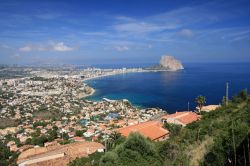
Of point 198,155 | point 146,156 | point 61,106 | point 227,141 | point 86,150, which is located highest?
point 227,141

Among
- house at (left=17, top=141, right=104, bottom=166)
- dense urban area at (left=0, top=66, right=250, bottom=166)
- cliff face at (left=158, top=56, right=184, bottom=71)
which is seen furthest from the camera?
cliff face at (left=158, top=56, right=184, bottom=71)

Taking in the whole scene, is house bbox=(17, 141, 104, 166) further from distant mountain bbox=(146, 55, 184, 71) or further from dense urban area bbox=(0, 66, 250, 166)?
distant mountain bbox=(146, 55, 184, 71)

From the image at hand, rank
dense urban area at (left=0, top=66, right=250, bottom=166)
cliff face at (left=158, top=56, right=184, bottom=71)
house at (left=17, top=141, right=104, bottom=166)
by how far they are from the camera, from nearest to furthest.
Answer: dense urban area at (left=0, top=66, right=250, bottom=166)
house at (left=17, top=141, right=104, bottom=166)
cliff face at (left=158, top=56, right=184, bottom=71)

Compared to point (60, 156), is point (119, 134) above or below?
below

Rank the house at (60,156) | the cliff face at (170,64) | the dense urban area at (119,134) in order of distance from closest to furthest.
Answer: the dense urban area at (119,134), the house at (60,156), the cliff face at (170,64)

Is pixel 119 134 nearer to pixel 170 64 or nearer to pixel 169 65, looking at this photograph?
pixel 169 65

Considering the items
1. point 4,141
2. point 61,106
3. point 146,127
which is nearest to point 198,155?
point 146,127

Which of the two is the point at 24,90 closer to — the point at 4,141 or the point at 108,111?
the point at 108,111

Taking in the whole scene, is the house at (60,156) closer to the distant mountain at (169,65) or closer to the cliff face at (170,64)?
the distant mountain at (169,65)

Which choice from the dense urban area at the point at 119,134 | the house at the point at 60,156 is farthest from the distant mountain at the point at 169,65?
the house at the point at 60,156

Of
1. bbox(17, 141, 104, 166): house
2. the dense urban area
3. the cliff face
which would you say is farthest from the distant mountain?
bbox(17, 141, 104, 166): house

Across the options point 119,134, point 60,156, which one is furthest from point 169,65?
point 60,156
